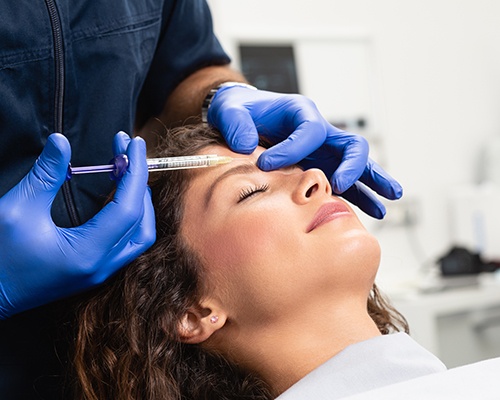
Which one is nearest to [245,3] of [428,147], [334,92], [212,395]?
[334,92]

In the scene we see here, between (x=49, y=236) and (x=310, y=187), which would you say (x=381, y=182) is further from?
(x=49, y=236)

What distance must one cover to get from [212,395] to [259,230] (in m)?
0.29

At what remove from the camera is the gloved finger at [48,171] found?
1.04m

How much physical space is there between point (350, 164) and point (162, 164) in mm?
329

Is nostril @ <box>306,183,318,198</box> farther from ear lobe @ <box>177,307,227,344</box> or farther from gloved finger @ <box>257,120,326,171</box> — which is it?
ear lobe @ <box>177,307,227,344</box>

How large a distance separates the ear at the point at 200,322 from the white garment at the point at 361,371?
204mm

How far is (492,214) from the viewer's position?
3027 millimetres

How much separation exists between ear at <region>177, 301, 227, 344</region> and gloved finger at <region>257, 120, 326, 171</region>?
10.3 inches

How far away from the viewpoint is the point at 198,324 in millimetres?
1248

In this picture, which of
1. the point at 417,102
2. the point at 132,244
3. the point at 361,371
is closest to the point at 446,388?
the point at 361,371

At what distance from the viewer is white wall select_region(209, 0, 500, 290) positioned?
3043 millimetres

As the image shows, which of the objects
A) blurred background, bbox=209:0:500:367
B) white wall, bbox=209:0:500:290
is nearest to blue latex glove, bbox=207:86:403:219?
blurred background, bbox=209:0:500:367

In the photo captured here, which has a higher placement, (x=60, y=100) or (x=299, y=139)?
(x=60, y=100)

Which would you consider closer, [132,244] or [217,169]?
[132,244]
